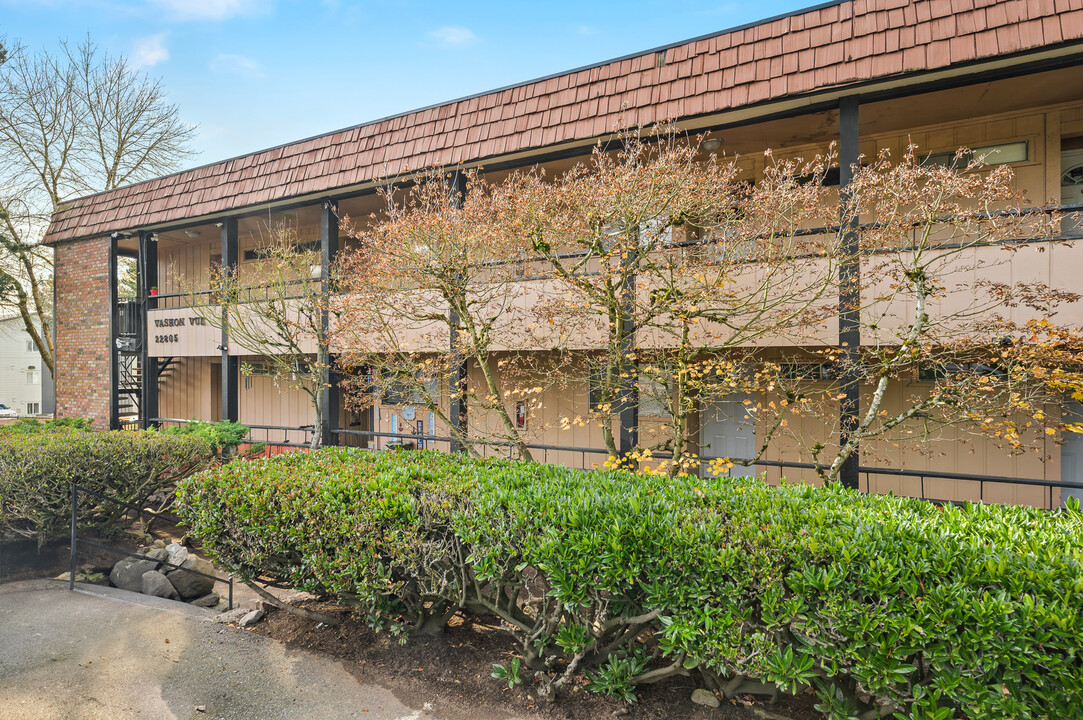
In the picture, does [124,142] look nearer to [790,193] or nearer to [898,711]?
[790,193]

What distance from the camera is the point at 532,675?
12.4 feet

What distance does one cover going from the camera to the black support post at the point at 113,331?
12758 mm

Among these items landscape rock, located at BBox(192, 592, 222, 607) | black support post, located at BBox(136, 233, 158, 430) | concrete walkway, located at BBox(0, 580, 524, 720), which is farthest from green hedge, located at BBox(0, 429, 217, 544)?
black support post, located at BBox(136, 233, 158, 430)

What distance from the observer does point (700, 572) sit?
3.02 meters

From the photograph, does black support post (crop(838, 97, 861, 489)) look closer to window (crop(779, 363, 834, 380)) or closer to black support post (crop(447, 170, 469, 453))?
window (crop(779, 363, 834, 380))

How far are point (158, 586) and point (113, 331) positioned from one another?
30.5 ft

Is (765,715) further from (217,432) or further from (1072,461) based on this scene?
(217,432)

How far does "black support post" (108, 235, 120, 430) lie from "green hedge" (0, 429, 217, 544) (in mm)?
6140

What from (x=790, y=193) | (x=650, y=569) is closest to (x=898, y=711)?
(x=650, y=569)

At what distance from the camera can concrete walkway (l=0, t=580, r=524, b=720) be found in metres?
3.53

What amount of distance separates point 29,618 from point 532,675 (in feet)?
14.5

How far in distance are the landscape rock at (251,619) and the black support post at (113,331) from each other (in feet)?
35.0

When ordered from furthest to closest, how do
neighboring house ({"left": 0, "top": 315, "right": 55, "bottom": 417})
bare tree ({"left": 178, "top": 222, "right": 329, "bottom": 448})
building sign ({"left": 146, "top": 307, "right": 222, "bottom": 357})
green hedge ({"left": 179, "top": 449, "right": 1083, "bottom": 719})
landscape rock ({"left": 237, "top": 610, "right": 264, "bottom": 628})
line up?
neighboring house ({"left": 0, "top": 315, "right": 55, "bottom": 417}) → building sign ({"left": 146, "top": 307, "right": 222, "bottom": 357}) → bare tree ({"left": 178, "top": 222, "right": 329, "bottom": 448}) → landscape rock ({"left": 237, "top": 610, "right": 264, "bottom": 628}) → green hedge ({"left": 179, "top": 449, "right": 1083, "bottom": 719})

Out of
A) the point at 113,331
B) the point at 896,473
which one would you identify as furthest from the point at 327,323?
the point at 896,473
